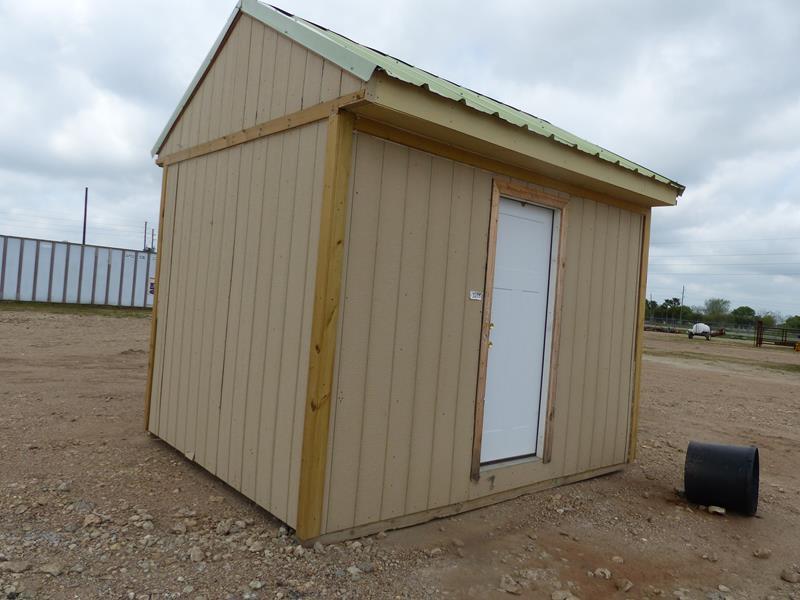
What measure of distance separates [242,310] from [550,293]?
7.90 feet

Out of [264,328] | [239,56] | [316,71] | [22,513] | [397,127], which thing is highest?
[239,56]

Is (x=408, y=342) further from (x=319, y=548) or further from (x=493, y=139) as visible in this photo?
(x=493, y=139)

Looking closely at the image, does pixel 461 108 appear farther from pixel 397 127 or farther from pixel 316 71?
pixel 316 71

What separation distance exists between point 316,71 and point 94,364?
25.5ft

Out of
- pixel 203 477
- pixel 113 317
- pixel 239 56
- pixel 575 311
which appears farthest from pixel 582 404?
pixel 113 317

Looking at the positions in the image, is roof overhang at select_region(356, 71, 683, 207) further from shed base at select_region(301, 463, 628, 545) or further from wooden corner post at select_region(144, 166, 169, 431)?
wooden corner post at select_region(144, 166, 169, 431)

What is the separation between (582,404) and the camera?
4926 millimetres

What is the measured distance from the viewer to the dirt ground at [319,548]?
2.95 meters

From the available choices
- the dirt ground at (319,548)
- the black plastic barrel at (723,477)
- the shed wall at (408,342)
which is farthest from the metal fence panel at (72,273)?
the black plastic barrel at (723,477)

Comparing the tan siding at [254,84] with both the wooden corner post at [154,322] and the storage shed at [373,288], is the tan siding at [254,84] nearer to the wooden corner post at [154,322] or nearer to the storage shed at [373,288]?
the storage shed at [373,288]

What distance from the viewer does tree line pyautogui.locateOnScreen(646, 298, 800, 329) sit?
51.8 metres

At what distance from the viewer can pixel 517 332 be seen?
4.48m

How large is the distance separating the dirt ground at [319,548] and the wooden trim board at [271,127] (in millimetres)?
2480

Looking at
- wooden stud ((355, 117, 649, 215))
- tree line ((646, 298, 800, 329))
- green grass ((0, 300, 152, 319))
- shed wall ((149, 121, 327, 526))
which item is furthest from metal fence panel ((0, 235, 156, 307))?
tree line ((646, 298, 800, 329))
